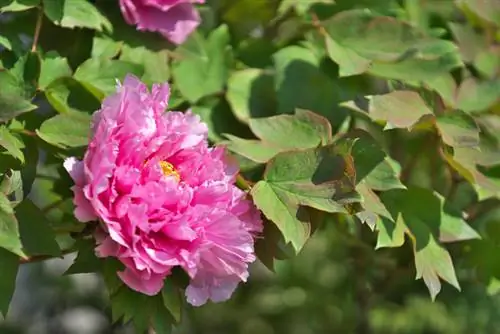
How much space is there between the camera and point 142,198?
790 millimetres

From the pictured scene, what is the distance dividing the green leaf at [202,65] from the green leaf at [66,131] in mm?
154

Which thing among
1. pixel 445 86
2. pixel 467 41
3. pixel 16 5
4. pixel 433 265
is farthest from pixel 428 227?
pixel 16 5

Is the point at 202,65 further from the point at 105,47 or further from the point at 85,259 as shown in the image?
the point at 85,259

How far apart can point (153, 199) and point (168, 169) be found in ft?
0.16

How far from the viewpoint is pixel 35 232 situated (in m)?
0.82

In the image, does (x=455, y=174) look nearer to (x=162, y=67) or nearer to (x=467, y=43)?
Result: (x=467, y=43)

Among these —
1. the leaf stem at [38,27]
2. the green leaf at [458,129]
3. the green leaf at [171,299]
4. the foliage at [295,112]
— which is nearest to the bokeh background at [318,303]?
the foliage at [295,112]

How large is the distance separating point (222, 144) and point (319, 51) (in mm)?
233

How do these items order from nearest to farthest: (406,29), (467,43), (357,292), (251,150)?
1. (251,150)
2. (406,29)
3. (467,43)
4. (357,292)

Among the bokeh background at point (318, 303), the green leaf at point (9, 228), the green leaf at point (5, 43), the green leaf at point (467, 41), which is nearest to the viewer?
the green leaf at point (9, 228)

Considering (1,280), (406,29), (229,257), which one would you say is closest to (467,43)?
(406,29)

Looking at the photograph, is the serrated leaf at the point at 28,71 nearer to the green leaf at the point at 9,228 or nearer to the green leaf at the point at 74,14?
the green leaf at the point at 74,14

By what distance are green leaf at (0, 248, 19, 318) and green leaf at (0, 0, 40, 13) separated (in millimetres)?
245

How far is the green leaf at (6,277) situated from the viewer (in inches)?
Answer: 31.0
